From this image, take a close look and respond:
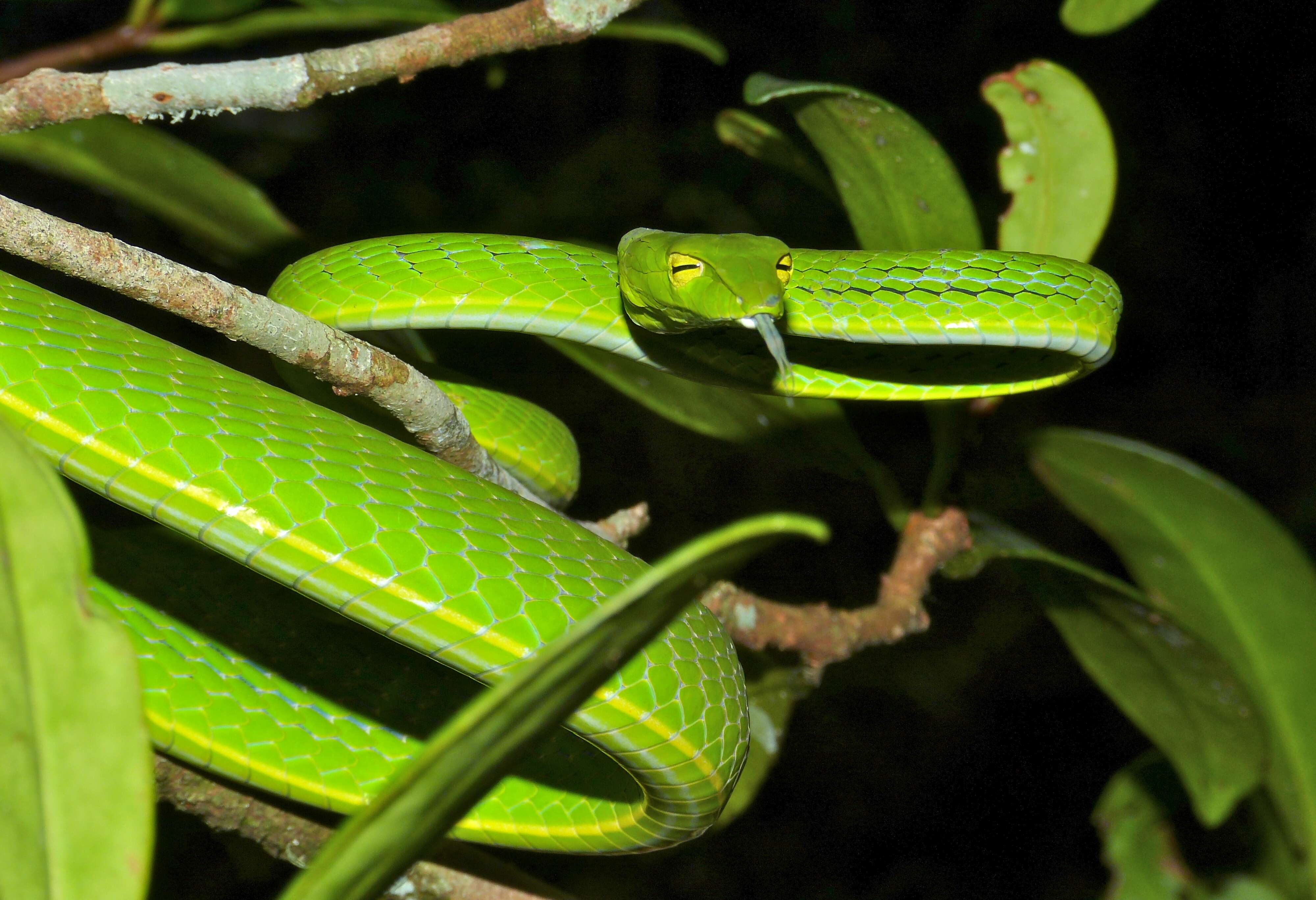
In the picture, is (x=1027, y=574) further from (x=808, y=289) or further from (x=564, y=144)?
(x=564, y=144)

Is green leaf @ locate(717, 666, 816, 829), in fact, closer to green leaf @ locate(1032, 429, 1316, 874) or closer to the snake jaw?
green leaf @ locate(1032, 429, 1316, 874)

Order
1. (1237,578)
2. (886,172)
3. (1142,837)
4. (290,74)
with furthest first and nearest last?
1. (1142,837)
2. (1237,578)
3. (886,172)
4. (290,74)

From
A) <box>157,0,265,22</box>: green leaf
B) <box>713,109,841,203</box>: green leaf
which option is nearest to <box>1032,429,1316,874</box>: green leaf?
<box>713,109,841,203</box>: green leaf

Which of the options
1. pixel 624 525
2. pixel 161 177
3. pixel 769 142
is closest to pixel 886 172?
pixel 769 142

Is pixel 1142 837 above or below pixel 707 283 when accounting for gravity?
below

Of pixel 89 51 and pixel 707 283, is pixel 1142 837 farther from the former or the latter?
pixel 89 51

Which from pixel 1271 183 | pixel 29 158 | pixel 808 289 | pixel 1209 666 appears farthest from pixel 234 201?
pixel 1271 183

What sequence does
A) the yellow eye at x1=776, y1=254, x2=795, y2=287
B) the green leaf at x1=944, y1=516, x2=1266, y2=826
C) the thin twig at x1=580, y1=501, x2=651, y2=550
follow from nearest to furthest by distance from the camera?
the yellow eye at x1=776, y1=254, x2=795, y2=287, the thin twig at x1=580, y1=501, x2=651, y2=550, the green leaf at x1=944, y1=516, x2=1266, y2=826
